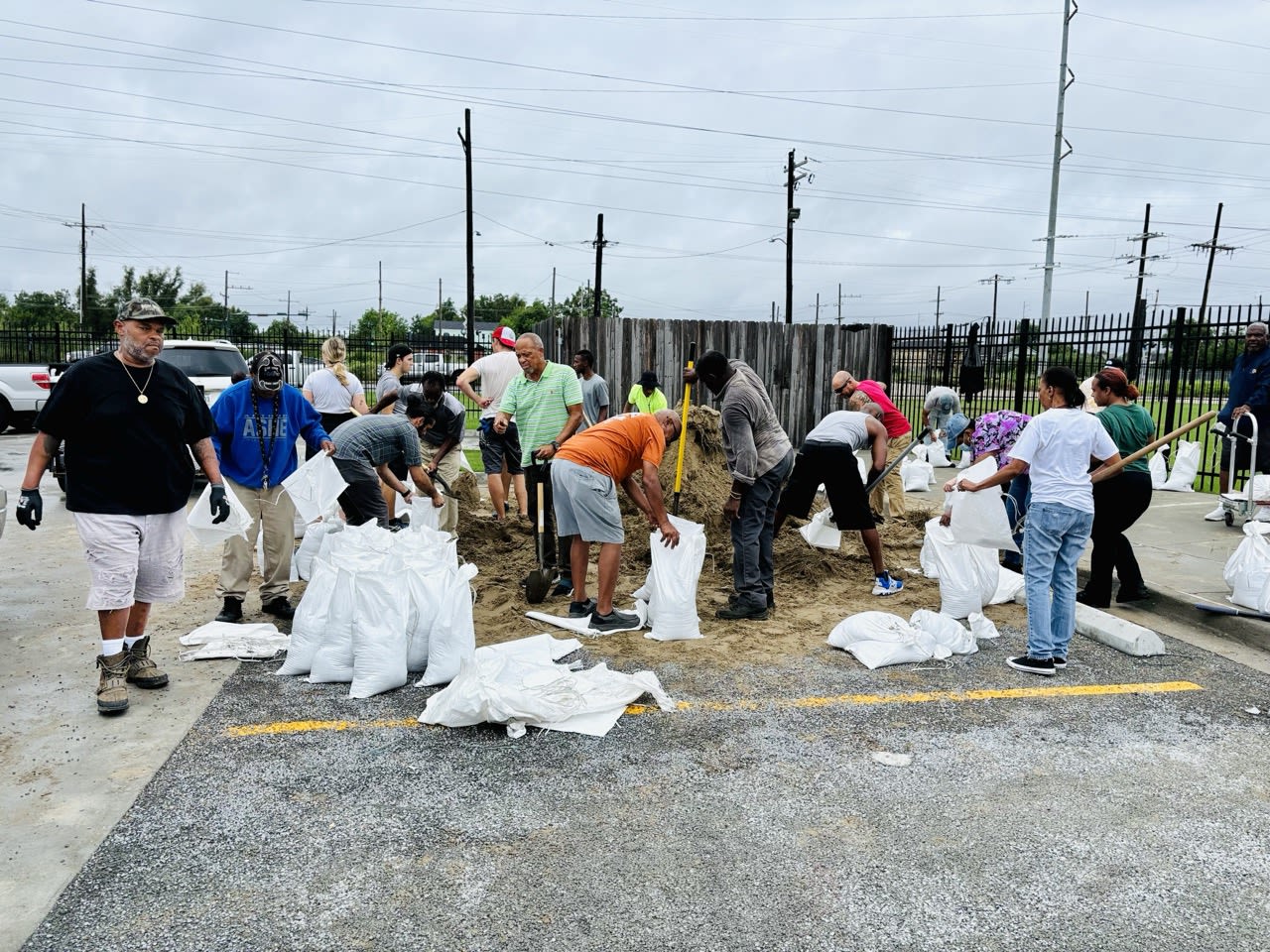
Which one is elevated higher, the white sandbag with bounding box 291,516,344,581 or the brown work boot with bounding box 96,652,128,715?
the white sandbag with bounding box 291,516,344,581

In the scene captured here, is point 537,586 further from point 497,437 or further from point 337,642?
point 497,437

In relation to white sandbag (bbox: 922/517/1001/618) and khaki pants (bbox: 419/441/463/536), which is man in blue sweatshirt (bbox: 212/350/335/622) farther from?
white sandbag (bbox: 922/517/1001/618)

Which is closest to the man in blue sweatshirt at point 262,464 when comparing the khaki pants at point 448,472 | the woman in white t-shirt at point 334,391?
the khaki pants at point 448,472

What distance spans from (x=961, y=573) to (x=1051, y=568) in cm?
80

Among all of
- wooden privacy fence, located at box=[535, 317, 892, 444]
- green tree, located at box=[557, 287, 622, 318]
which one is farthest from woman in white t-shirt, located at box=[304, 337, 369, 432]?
green tree, located at box=[557, 287, 622, 318]

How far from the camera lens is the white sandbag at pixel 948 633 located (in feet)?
17.6

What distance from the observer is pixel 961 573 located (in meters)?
5.87

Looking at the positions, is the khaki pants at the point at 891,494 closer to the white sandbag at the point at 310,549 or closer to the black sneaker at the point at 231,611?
the white sandbag at the point at 310,549

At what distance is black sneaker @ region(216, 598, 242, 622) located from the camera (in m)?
5.71

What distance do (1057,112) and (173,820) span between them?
1019 inches

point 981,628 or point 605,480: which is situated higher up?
point 605,480

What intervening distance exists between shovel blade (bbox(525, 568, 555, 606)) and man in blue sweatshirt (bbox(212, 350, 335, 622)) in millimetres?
1535

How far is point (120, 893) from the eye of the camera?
9.29 feet

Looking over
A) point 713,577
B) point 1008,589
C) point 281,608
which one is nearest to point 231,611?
point 281,608
